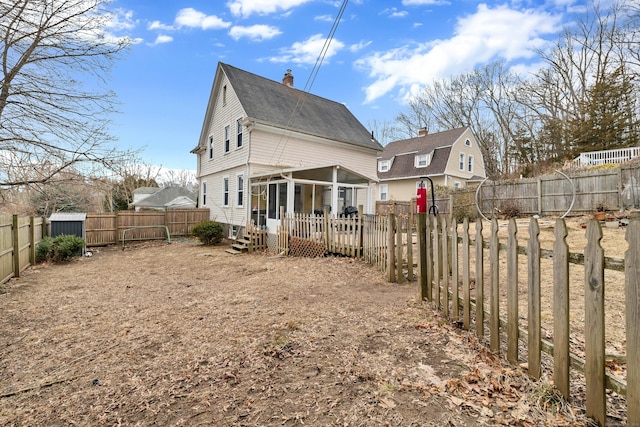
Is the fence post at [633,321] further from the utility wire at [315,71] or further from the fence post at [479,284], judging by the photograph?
the utility wire at [315,71]

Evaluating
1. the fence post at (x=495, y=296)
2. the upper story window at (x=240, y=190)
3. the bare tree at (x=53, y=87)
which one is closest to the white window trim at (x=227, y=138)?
the upper story window at (x=240, y=190)

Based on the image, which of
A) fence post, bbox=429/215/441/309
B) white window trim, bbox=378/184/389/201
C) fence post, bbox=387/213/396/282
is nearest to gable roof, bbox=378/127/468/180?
white window trim, bbox=378/184/389/201

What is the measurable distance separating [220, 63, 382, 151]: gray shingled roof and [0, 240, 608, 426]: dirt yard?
1043 cm

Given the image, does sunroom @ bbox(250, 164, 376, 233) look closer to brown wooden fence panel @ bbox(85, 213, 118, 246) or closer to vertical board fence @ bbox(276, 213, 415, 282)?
vertical board fence @ bbox(276, 213, 415, 282)

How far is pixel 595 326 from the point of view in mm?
1886

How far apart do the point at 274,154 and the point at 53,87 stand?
8.93 meters

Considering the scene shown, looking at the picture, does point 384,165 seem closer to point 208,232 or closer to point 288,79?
point 288,79

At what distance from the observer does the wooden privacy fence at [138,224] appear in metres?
13.7

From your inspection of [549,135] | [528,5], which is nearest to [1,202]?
[528,5]

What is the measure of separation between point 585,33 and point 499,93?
6.71m

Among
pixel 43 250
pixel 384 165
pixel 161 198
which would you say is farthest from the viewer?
pixel 384 165

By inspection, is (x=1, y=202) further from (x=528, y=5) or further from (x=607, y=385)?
(x=528, y=5)

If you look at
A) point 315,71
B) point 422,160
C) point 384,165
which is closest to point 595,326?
point 315,71

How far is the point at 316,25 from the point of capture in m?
10.4
